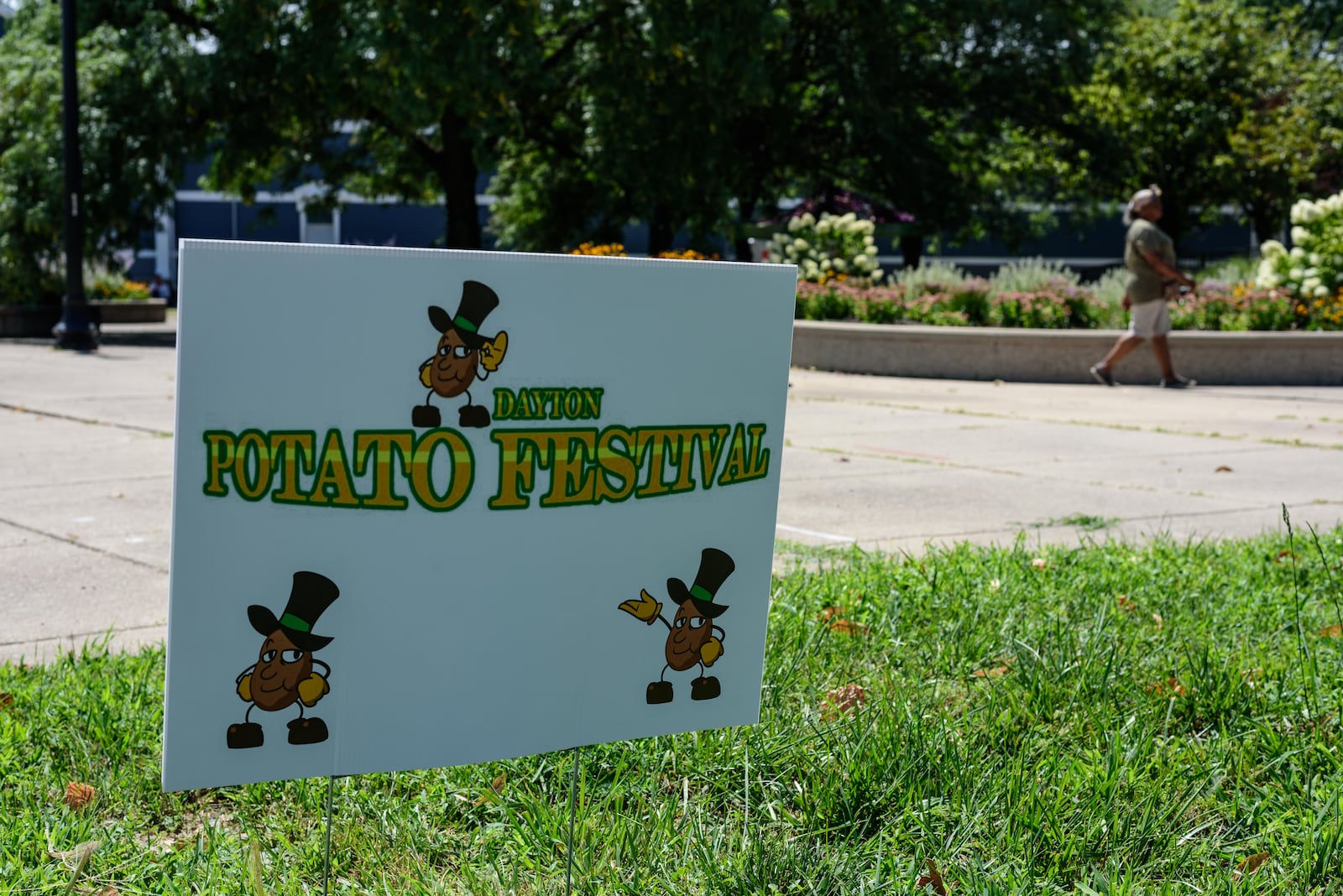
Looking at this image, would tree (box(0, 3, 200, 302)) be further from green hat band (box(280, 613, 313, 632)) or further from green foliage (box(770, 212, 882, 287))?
green hat band (box(280, 613, 313, 632))

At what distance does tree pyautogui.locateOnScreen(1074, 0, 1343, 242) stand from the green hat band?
32.2m

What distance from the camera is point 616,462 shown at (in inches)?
87.9

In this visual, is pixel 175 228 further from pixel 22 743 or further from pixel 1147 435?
pixel 22 743

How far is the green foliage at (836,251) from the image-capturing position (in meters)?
19.9

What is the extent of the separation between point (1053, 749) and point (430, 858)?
1.45m

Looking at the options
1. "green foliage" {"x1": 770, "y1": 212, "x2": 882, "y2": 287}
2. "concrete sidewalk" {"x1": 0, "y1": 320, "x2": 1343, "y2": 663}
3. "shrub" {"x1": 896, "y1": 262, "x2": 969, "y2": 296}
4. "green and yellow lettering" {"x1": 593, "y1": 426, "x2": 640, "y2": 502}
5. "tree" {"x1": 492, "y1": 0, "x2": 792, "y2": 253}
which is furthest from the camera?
"tree" {"x1": 492, "y1": 0, "x2": 792, "y2": 253}

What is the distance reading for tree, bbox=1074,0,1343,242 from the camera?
31812 mm

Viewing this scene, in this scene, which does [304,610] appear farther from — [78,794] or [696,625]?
[78,794]

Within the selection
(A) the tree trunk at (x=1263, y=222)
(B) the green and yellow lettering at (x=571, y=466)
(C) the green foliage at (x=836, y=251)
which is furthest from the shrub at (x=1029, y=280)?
(A) the tree trunk at (x=1263, y=222)

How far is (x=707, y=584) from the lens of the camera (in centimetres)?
240

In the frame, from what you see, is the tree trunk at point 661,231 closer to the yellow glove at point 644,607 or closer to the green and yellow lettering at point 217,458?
the yellow glove at point 644,607

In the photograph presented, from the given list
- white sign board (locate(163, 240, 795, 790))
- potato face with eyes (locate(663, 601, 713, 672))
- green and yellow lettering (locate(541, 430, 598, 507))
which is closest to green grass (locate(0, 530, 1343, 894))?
white sign board (locate(163, 240, 795, 790))

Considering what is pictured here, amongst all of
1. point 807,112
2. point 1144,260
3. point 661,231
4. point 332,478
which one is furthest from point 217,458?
point 807,112

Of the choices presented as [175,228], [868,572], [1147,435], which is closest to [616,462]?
[868,572]
